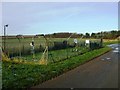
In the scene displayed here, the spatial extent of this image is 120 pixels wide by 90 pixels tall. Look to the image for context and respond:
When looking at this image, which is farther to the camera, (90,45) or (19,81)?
(90,45)

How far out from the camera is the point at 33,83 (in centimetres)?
1295

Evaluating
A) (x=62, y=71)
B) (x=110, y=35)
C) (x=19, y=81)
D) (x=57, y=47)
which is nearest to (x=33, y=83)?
(x=19, y=81)

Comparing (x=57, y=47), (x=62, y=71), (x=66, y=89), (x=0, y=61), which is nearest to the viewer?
(x=66, y=89)

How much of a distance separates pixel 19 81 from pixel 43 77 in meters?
1.72

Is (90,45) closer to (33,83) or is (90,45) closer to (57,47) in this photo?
(57,47)

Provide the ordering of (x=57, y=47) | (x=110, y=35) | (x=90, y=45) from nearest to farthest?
(x=57, y=47) → (x=90, y=45) → (x=110, y=35)

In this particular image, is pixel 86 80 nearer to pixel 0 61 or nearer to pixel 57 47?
pixel 0 61

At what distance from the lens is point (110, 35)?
142 m

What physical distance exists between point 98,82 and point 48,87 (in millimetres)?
2737

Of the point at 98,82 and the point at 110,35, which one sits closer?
the point at 98,82

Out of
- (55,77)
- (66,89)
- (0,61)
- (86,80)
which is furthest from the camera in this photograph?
(0,61)

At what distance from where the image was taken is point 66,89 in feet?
38.4

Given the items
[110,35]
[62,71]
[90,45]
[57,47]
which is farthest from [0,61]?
[110,35]

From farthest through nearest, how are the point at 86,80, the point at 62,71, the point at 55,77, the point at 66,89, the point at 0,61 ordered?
the point at 0,61, the point at 62,71, the point at 55,77, the point at 86,80, the point at 66,89
